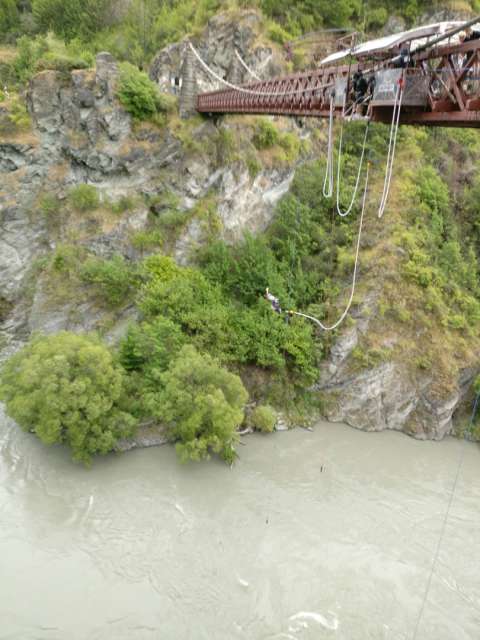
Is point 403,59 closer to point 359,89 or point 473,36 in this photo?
point 473,36

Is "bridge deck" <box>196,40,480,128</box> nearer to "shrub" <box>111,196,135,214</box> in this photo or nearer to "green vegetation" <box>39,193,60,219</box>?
"shrub" <box>111,196,135,214</box>

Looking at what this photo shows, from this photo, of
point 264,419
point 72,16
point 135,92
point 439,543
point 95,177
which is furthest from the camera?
point 72,16

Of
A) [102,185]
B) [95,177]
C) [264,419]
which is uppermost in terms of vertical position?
[95,177]

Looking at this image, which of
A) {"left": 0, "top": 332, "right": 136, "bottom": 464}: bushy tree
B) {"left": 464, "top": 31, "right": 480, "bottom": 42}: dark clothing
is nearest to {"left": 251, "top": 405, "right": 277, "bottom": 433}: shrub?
{"left": 0, "top": 332, "right": 136, "bottom": 464}: bushy tree

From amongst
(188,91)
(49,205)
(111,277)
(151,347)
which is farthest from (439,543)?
(188,91)

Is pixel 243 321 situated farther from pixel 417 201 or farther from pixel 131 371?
pixel 417 201

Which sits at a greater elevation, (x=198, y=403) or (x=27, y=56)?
(x=27, y=56)
